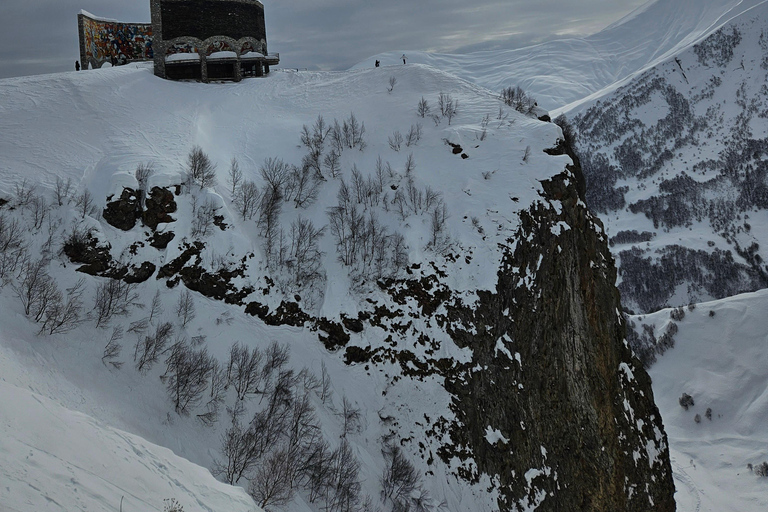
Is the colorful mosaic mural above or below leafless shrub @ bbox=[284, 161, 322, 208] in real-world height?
above

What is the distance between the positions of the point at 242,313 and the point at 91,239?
25.9 feet

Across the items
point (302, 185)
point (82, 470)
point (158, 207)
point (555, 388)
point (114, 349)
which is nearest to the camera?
point (82, 470)

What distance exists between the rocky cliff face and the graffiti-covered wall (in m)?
42.5

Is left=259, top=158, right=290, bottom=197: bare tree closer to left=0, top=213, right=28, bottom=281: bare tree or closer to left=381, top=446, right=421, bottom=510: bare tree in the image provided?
left=0, top=213, right=28, bottom=281: bare tree

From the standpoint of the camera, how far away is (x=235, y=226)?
27.0m

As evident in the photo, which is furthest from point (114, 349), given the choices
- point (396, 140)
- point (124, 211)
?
point (396, 140)

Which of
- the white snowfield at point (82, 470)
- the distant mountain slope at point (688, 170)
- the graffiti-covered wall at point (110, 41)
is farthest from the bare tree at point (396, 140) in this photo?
the distant mountain slope at point (688, 170)

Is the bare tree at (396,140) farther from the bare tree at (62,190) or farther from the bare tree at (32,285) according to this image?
the bare tree at (32,285)

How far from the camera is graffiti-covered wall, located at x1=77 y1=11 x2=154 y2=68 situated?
4347 cm

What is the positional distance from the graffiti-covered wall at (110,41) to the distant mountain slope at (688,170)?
11668 centimetres

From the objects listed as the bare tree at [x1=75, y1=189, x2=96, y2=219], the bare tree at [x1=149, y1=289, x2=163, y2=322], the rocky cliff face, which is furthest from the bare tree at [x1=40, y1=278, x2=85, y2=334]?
the rocky cliff face

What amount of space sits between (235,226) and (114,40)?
108 ft

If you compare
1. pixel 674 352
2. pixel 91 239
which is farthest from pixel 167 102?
pixel 674 352

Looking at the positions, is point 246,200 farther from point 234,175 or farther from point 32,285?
point 32,285
